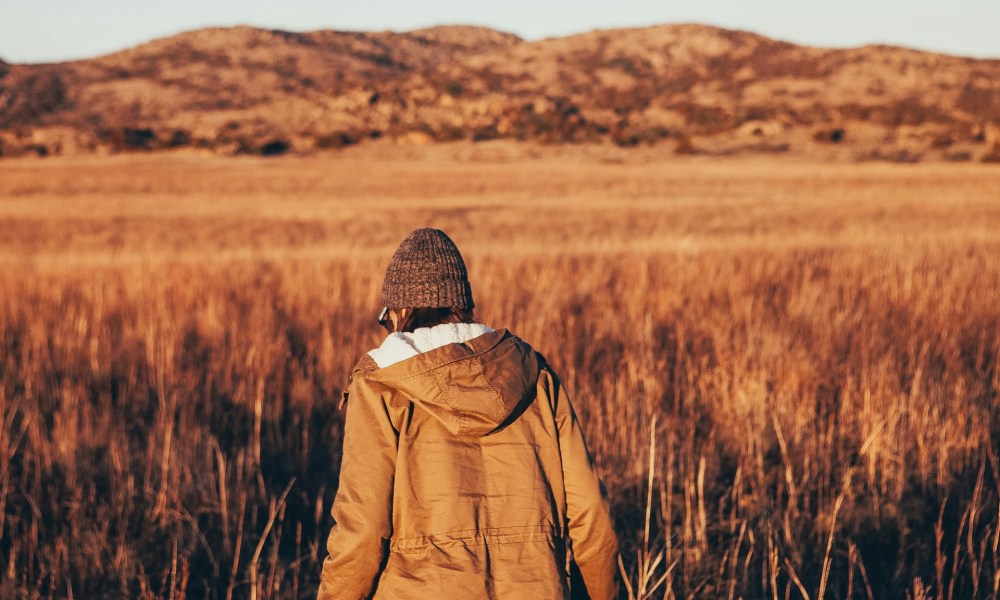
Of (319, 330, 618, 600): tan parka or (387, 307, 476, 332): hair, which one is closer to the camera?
(319, 330, 618, 600): tan parka

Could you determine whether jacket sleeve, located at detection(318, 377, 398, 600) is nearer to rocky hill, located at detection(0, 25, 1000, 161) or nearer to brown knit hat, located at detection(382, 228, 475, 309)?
brown knit hat, located at detection(382, 228, 475, 309)

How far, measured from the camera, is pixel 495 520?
188cm

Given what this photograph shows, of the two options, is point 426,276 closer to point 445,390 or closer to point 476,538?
point 445,390

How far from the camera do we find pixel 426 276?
6.30 ft

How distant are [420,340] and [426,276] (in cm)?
16

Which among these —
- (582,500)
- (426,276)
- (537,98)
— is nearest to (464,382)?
(426,276)

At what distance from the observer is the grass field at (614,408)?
10.6 feet

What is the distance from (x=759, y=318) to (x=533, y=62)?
335 ft

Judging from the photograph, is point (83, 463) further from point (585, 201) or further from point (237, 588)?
point (585, 201)

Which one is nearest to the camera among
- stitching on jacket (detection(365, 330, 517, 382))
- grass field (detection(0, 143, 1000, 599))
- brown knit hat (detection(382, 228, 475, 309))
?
stitching on jacket (detection(365, 330, 517, 382))

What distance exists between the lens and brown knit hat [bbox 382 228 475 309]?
1.92 meters

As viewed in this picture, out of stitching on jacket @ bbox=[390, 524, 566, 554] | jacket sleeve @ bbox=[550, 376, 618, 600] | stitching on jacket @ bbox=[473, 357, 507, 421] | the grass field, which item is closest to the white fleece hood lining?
stitching on jacket @ bbox=[473, 357, 507, 421]

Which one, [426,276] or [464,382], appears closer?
[464,382]

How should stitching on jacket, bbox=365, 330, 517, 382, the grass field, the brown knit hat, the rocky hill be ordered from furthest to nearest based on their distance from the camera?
the rocky hill < the grass field < the brown knit hat < stitching on jacket, bbox=365, 330, 517, 382
